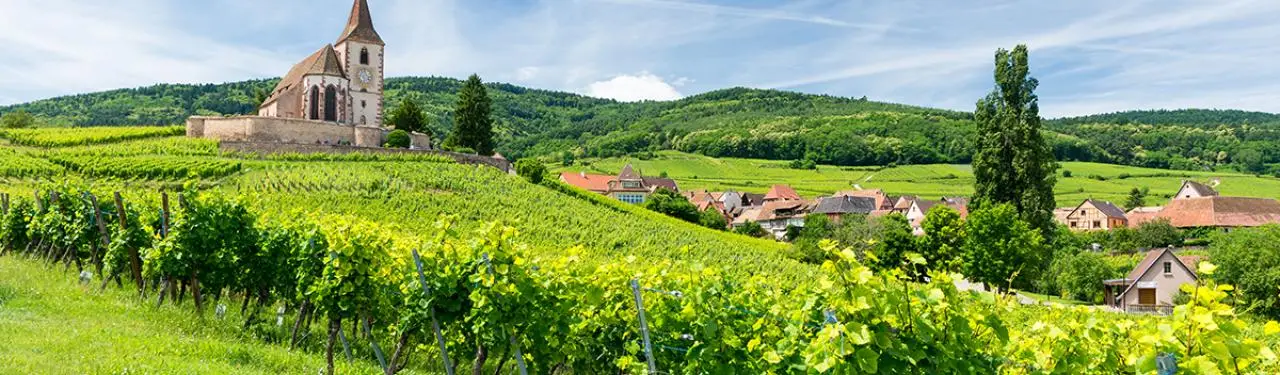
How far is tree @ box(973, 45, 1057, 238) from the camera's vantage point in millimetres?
40219

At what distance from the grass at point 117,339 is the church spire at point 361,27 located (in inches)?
1826

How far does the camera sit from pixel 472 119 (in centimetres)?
6128

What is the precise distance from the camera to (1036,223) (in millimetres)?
40094

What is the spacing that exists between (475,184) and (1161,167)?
123 meters

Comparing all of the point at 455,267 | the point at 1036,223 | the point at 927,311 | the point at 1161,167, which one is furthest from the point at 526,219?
the point at 1161,167

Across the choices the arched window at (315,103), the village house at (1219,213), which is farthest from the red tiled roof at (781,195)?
the arched window at (315,103)

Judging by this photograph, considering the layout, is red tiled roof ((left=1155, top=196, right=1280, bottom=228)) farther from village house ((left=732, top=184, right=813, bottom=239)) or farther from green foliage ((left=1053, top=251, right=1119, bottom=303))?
village house ((left=732, top=184, right=813, bottom=239))

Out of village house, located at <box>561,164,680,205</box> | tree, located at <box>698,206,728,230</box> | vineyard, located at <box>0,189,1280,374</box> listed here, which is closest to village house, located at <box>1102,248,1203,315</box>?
Answer: tree, located at <box>698,206,728,230</box>

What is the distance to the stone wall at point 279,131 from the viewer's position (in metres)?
48.1

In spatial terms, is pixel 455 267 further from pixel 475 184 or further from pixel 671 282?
pixel 475 184

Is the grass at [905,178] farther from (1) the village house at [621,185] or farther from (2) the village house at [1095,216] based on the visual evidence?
(2) the village house at [1095,216]

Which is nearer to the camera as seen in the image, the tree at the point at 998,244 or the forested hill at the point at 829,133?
the tree at the point at 998,244

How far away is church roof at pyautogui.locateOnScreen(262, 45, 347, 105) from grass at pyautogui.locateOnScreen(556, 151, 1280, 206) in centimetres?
6012

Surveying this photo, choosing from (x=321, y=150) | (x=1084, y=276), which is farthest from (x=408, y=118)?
(x=1084, y=276)
